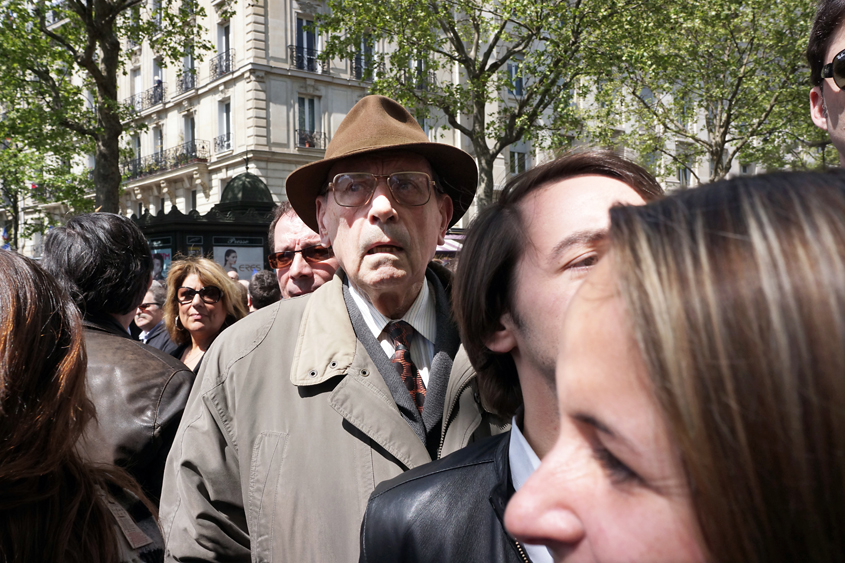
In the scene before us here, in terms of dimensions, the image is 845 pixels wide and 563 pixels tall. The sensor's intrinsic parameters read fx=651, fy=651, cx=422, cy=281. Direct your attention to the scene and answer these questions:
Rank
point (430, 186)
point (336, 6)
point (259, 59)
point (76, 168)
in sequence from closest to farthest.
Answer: point (430, 186) < point (336, 6) < point (259, 59) < point (76, 168)

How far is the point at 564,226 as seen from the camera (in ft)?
5.23

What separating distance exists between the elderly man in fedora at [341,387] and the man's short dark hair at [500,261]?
6.5 inches

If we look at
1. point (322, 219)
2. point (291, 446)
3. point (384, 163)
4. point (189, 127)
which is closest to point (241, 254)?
point (322, 219)

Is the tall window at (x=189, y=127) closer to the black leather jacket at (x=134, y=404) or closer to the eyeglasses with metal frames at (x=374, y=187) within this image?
the black leather jacket at (x=134, y=404)

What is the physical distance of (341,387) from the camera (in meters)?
1.99

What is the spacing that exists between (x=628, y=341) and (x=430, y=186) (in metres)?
1.83

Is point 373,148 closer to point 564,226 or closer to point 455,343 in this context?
point 455,343

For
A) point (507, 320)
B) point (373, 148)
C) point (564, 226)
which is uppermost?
point (373, 148)

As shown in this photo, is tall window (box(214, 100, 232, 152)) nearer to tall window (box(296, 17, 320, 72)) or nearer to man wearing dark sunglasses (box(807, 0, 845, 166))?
tall window (box(296, 17, 320, 72))

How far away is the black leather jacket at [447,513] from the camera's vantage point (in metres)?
1.42

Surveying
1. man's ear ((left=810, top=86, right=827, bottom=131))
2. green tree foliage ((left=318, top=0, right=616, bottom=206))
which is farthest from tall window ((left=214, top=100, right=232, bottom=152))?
man's ear ((left=810, top=86, right=827, bottom=131))

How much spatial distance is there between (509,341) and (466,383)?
0.36 m

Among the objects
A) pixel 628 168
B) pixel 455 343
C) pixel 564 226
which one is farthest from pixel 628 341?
pixel 455 343

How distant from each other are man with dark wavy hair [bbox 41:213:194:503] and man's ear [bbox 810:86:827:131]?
2346 mm
